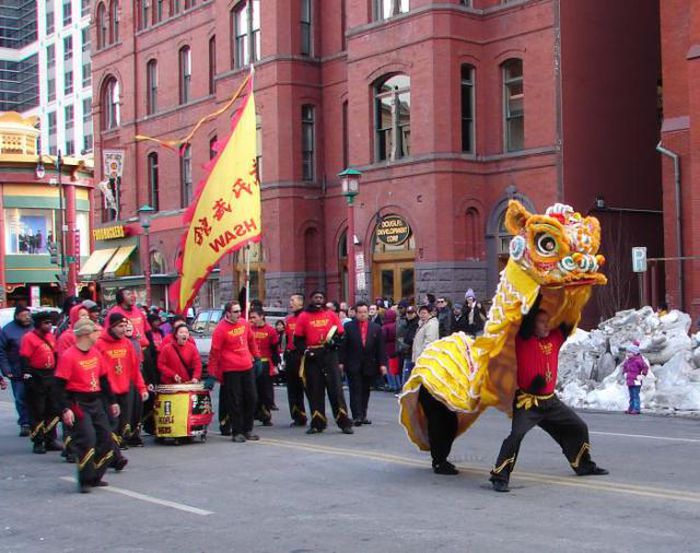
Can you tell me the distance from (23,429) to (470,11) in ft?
61.5

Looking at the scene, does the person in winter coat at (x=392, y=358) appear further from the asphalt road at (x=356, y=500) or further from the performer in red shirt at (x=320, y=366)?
the asphalt road at (x=356, y=500)

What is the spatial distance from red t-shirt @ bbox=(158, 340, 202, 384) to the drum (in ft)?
0.69

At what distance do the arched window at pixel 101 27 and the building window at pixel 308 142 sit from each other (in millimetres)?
16401

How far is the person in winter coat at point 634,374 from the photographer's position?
16438mm

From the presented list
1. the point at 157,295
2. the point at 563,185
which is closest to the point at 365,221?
the point at 563,185

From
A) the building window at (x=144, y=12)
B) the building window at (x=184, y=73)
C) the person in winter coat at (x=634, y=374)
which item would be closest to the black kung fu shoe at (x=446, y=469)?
the person in winter coat at (x=634, y=374)

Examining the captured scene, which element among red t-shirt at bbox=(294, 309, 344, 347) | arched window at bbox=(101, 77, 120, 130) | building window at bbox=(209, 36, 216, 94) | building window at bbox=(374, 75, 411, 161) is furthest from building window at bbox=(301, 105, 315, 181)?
red t-shirt at bbox=(294, 309, 344, 347)

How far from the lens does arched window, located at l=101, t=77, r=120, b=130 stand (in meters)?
47.4

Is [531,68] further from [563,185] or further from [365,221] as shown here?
[365,221]

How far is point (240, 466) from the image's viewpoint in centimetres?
1130

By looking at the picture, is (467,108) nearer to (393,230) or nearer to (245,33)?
(393,230)

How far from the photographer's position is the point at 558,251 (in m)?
8.94

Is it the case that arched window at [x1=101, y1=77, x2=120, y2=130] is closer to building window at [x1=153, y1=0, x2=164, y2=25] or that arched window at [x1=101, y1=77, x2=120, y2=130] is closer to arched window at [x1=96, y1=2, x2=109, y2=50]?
arched window at [x1=96, y1=2, x2=109, y2=50]

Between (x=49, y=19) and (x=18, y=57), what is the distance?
287 inches
